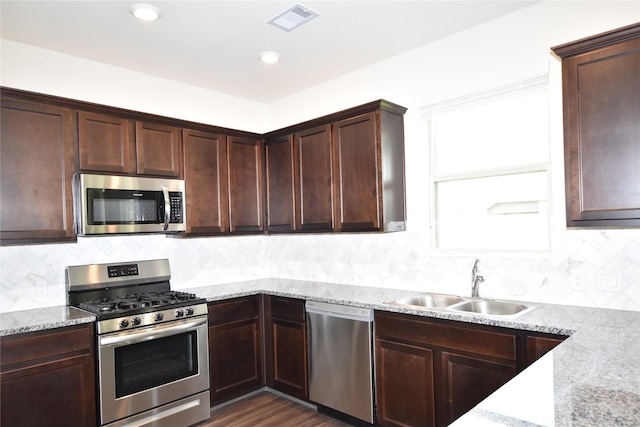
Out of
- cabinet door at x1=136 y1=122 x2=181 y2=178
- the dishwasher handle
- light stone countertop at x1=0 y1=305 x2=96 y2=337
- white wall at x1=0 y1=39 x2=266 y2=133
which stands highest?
white wall at x1=0 y1=39 x2=266 y2=133

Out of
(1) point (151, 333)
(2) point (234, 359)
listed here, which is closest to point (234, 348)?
(2) point (234, 359)

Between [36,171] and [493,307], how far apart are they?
310 cm

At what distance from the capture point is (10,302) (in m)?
2.93

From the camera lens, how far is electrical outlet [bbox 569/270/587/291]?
2.51m

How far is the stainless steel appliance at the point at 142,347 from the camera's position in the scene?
270cm

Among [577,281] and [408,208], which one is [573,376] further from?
[408,208]

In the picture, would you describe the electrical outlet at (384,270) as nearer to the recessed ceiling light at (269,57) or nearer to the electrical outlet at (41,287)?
the recessed ceiling light at (269,57)

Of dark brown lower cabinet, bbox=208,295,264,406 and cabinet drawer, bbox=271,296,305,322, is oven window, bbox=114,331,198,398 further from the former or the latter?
cabinet drawer, bbox=271,296,305,322

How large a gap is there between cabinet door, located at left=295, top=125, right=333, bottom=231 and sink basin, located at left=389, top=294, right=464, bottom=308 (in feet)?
2.86

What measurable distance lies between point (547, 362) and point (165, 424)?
2534mm

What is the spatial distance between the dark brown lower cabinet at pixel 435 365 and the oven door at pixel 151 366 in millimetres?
1334

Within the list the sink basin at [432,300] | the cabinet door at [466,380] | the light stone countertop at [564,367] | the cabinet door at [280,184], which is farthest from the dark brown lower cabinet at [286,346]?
the cabinet door at [466,380]

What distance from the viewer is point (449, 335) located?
2.47 metres

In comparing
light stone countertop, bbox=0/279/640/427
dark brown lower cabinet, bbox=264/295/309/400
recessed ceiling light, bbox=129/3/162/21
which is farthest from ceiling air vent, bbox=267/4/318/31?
dark brown lower cabinet, bbox=264/295/309/400
